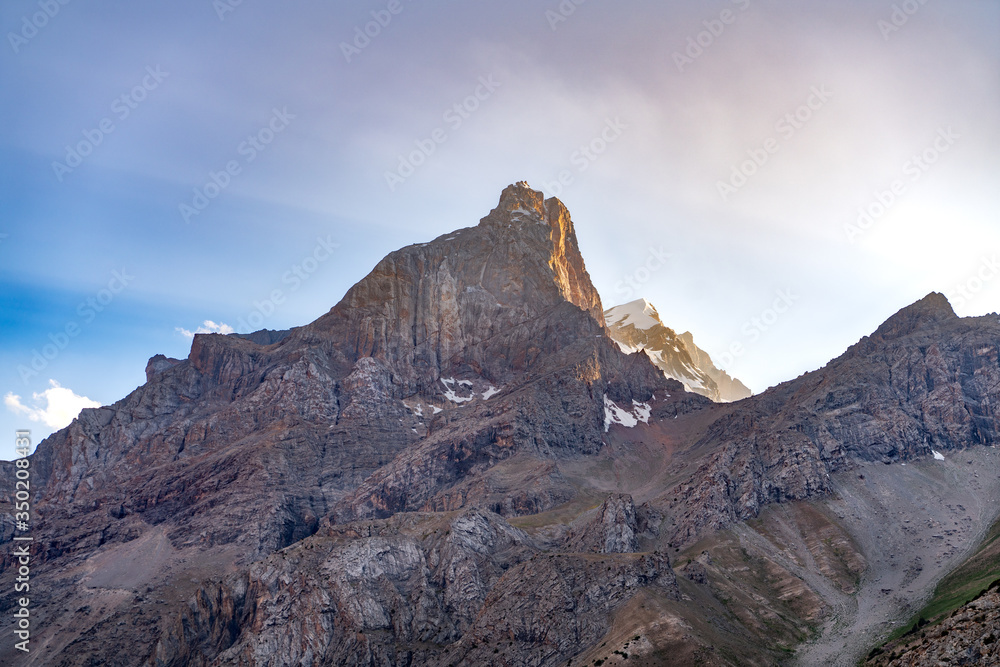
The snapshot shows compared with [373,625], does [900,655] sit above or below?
below

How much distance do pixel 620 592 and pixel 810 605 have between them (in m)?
52.4

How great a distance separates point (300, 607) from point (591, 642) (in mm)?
74295

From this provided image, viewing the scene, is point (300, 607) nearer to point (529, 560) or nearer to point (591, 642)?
point (529, 560)

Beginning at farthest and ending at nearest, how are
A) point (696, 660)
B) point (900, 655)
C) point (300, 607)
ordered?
point (300, 607) < point (696, 660) < point (900, 655)

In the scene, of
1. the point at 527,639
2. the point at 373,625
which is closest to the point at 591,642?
the point at 527,639

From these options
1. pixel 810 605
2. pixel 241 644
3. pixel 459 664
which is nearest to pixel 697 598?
pixel 810 605

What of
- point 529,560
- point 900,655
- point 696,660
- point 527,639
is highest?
point 529,560

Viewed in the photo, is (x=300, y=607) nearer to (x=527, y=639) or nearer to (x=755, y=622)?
(x=527, y=639)

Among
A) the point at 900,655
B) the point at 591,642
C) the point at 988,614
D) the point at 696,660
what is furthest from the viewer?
the point at 591,642

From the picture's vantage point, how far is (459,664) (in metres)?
166

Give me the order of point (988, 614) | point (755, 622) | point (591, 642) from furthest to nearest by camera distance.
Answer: point (755, 622), point (591, 642), point (988, 614)

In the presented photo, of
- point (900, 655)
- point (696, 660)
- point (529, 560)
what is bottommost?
point (900, 655)

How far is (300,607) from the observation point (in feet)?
635

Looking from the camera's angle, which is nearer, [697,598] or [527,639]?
[527,639]
